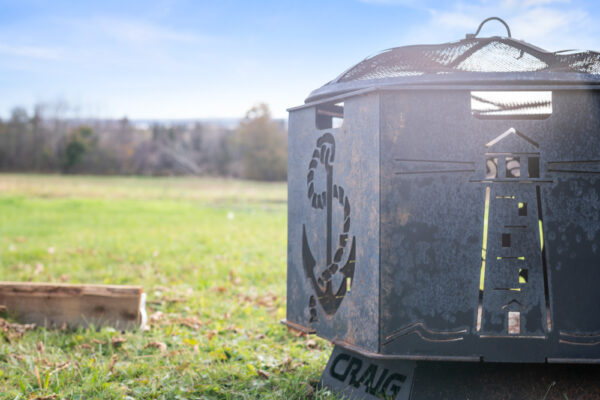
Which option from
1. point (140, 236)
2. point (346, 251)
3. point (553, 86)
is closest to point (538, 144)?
point (553, 86)

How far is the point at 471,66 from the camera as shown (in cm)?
232

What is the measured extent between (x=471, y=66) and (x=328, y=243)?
1.08m

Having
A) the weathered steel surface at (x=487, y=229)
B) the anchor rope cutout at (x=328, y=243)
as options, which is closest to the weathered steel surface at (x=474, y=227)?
the weathered steel surface at (x=487, y=229)

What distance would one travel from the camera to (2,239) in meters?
8.62

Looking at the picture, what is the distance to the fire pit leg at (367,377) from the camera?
8.02 feet

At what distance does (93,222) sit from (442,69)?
10290 millimetres

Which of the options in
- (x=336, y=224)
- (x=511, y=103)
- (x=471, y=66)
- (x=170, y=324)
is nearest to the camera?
(x=471, y=66)

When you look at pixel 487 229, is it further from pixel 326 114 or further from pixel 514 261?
pixel 326 114

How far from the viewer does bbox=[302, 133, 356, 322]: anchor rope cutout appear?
93.7 inches

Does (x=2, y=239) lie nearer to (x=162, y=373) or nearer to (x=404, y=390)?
(x=162, y=373)

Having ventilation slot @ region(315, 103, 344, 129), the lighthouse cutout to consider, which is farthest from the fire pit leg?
ventilation slot @ region(315, 103, 344, 129)

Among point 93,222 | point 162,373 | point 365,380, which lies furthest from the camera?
point 93,222

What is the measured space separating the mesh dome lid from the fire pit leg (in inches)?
54.3

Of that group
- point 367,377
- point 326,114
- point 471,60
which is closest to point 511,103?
point 471,60
